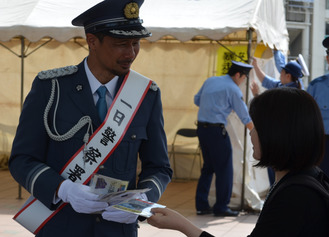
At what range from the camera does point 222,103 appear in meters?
7.15

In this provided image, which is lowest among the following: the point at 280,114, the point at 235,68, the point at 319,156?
the point at 235,68

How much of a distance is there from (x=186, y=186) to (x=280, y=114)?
807 centimetres

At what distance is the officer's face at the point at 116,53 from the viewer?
7.91ft

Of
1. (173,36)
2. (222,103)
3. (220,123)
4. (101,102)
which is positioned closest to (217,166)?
(220,123)

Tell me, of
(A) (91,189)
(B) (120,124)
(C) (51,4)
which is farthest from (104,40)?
(C) (51,4)

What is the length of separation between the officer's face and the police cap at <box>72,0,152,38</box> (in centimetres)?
4

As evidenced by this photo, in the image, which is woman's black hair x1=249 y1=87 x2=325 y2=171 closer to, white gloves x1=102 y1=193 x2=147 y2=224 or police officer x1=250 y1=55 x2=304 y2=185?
white gloves x1=102 y1=193 x2=147 y2=224

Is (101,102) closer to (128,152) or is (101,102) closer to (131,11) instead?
(128,152)

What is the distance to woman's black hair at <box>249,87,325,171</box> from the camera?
196 cm

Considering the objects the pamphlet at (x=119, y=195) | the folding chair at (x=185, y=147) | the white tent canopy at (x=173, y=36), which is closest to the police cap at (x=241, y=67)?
the white tent canopy at (x=173, y=36)

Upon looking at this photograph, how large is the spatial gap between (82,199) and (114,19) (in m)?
0.72

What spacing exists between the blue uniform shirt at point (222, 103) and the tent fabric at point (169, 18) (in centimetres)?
59

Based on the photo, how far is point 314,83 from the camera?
584cm

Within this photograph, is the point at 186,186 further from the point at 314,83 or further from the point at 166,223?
the point at 166,223
